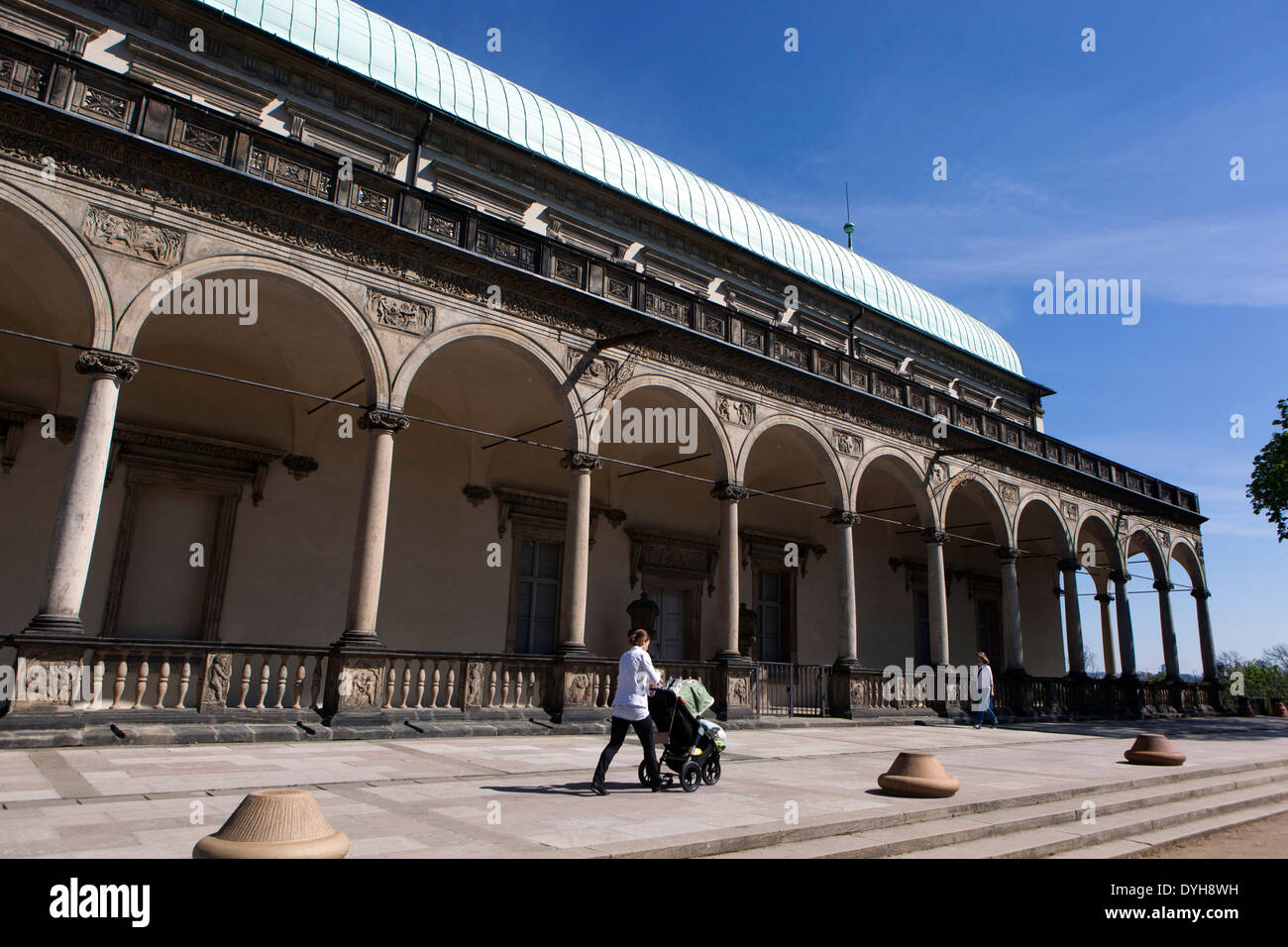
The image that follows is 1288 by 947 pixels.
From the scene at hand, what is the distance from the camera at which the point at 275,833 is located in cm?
368

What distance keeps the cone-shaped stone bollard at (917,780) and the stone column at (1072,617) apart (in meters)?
18.5

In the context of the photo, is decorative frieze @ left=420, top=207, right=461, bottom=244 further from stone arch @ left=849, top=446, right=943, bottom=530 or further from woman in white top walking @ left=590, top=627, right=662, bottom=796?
stone arch @ left=849, top=446, right=943, bottom=530

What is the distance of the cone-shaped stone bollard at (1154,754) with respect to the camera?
414 inches

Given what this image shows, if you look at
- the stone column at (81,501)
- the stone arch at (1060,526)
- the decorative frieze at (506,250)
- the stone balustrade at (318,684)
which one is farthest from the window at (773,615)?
the stone column at (81,501)

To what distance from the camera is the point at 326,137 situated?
15.7 metres

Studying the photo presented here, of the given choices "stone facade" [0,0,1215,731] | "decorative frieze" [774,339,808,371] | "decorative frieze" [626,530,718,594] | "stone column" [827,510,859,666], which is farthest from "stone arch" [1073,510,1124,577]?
"decorative frieze" [774,339,808,371]

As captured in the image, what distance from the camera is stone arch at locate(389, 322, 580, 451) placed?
12102mm

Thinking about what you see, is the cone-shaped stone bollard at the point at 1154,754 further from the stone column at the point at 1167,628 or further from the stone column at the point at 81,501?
the stone column at the point at 1167,628

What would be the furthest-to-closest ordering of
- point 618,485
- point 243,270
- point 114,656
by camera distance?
point 618,485 → point 243,270 → point 114,656

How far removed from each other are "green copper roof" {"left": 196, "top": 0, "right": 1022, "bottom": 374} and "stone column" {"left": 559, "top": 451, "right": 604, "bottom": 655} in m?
8.00
